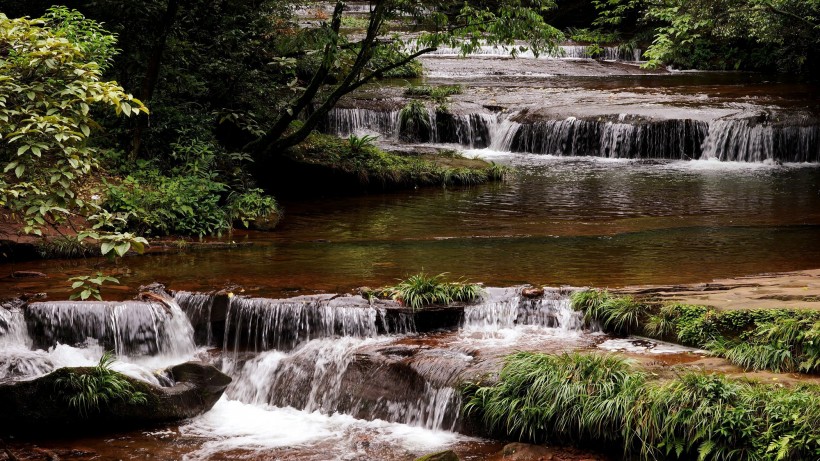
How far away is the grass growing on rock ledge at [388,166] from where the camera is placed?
16.9 metres

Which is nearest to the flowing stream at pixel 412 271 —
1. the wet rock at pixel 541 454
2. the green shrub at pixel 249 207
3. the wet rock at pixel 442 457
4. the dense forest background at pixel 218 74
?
the wet rock at pixel 541 454

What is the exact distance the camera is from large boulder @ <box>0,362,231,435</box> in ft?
24.4

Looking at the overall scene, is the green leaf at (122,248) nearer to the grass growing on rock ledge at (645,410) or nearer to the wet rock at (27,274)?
the grass growing on rock ledge at (645,410)

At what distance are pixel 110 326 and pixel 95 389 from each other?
1.36 meters

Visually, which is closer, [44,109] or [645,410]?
[44,109]

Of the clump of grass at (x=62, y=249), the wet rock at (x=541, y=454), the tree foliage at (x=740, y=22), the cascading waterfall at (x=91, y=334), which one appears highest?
the tree foliage at (x=740, y=22)

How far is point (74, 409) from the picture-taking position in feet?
24.5

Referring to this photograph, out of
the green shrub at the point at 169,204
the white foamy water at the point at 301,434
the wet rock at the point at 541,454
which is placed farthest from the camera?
the green shrub at the point at 169,204

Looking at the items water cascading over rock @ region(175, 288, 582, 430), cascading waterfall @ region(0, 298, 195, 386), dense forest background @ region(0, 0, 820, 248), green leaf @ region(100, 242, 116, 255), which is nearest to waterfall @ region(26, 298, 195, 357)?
cascading waterfall @ region(0, 298, 195, 386)

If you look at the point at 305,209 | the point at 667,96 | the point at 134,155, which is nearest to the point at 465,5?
the point at 305,209

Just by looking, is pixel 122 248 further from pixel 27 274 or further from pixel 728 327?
pixel 728 327

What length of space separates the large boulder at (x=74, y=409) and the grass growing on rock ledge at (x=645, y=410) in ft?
9.04

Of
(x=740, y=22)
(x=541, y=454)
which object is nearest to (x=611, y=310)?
(x=541, y=454)

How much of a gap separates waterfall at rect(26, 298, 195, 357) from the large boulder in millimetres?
1136
